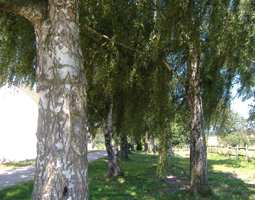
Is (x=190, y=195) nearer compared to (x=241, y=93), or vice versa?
(x=190, y=195)

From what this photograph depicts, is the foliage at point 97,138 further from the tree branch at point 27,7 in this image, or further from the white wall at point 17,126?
the tree branch at point 27,7

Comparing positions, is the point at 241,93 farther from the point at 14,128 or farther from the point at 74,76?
the point at 14,128

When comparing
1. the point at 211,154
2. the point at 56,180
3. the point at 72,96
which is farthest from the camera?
the point at 211,154

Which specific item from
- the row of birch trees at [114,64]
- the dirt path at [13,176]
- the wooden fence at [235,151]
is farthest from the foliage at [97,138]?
the wooden fence at [235,151]

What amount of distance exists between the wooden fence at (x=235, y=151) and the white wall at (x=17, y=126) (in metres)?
21.0

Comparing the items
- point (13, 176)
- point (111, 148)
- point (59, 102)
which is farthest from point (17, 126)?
point (59, 102)

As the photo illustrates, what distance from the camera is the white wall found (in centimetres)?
2303

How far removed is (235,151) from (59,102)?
82.5 ft

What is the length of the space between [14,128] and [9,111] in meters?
1.90

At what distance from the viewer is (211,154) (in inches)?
1127

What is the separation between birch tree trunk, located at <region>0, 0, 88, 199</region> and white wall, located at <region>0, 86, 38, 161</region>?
22.1 meters

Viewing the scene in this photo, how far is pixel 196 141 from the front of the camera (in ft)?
23.4

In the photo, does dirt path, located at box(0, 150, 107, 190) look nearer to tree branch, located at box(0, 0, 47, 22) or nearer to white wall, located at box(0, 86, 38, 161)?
tree branch, located at box(0, 0, 47, 22)

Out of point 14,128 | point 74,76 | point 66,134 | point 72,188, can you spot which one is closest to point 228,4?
point 74,76
